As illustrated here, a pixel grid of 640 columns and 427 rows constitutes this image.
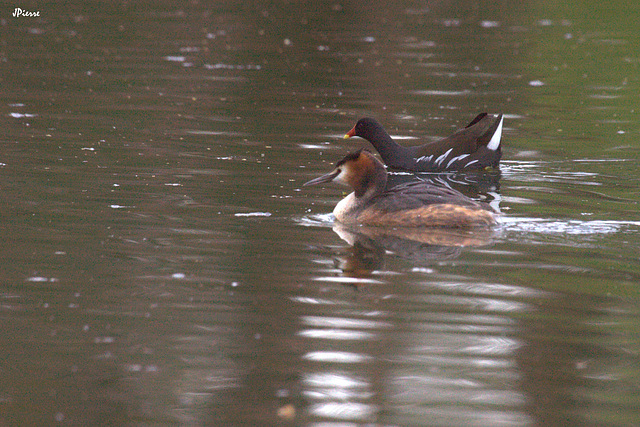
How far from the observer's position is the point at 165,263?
870 cm

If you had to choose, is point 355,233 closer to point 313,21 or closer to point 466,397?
point 466,397

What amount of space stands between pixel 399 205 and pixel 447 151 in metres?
3.69

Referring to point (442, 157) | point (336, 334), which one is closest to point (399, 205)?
point (336, 334)

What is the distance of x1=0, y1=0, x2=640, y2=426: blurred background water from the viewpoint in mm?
6125

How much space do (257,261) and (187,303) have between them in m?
1.22

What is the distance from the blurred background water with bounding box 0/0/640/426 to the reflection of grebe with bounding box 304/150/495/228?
0.92ft

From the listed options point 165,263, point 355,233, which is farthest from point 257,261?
point 355,233

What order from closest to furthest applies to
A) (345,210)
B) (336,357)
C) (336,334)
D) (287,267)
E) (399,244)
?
(336,357)
(336,334)
(287,267)
(399,244)
(345,210)

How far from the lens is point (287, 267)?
8664mm
